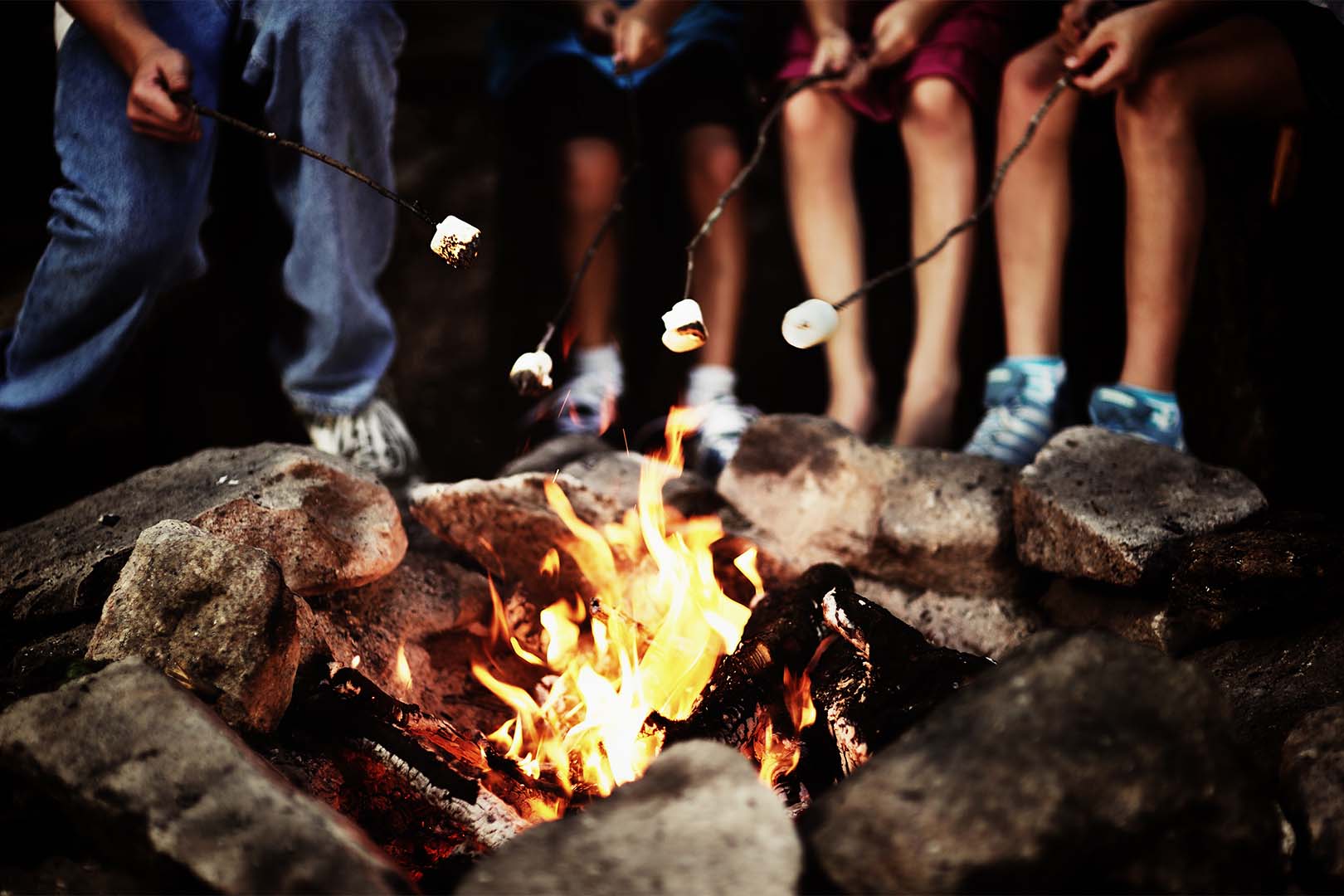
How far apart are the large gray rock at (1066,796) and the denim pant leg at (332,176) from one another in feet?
7.76

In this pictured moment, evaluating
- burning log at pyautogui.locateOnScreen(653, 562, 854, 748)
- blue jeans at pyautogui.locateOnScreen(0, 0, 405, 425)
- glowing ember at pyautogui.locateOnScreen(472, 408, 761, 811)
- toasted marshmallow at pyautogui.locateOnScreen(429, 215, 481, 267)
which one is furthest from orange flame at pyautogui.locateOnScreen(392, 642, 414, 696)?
blue jeans at pyautogui.locateOnScreen(0, 0, 405, 425)

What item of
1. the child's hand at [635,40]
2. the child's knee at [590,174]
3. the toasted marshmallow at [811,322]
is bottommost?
the toasted marshmallow at [811,322]

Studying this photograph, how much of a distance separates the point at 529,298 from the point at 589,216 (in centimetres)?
72

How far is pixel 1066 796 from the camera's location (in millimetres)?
1332

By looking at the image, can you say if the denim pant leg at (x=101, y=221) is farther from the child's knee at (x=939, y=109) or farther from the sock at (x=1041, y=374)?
the sock at (x=1041, y=374)

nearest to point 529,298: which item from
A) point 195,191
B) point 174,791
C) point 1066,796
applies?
point 195,191

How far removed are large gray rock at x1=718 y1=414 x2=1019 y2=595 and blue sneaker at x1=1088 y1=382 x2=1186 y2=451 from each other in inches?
18.6

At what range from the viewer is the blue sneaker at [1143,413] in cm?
297

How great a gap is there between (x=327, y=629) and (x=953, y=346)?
87.8 inches

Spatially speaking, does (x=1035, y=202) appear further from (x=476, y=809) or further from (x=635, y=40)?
(x=476, y=809)

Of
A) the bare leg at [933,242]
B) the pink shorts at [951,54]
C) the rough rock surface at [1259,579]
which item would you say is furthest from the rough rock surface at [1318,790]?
the pink shorts at [951,54]

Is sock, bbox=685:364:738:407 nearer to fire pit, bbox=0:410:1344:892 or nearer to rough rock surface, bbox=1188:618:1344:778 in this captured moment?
fire pit, bbox=0:410:1344:892

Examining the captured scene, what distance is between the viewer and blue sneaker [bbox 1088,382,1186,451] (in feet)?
9.76

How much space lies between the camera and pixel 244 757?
1549mm
